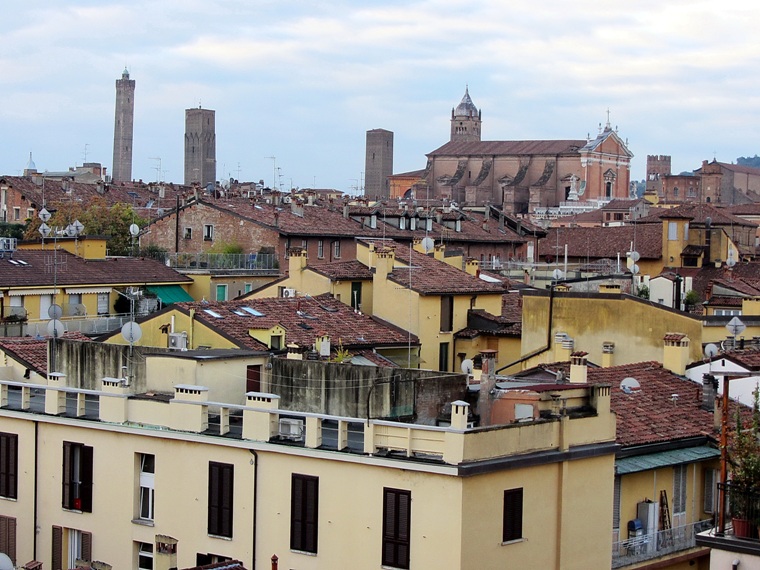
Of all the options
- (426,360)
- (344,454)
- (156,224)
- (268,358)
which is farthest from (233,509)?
(156,224)

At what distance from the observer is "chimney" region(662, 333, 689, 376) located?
23.0m

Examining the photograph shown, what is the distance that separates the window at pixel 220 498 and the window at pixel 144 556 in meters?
1.02

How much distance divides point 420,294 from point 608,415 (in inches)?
591

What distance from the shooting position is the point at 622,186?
12369 cm

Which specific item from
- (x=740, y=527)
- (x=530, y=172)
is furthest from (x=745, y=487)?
(x=530, y=172)

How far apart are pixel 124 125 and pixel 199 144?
1456 cm

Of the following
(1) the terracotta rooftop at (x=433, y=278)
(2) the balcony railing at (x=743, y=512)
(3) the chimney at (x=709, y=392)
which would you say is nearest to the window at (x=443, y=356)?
(1) the terracotta rooftop at (x=433, y=278)

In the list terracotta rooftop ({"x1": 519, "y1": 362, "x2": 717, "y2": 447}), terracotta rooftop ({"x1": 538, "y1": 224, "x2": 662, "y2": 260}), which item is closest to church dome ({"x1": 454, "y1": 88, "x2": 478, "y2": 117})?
terracotta rooftop ({"x1": 538, "y1": 224, "x2": 662, "y2": 260})

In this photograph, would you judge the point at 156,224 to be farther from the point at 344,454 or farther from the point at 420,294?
the point at 344,454

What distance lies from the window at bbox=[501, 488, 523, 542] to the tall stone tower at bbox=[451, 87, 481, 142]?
13679cm

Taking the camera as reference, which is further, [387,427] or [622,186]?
[622,186]

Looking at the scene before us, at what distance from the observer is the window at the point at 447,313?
32406mm

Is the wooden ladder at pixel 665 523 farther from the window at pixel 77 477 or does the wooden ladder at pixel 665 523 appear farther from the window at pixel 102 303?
the window at pixel 102 303

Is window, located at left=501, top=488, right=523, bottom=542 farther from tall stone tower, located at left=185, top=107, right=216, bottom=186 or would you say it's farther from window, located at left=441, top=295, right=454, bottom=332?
tall stone tower, located at left=185, top=107, right=216, bottom=186
